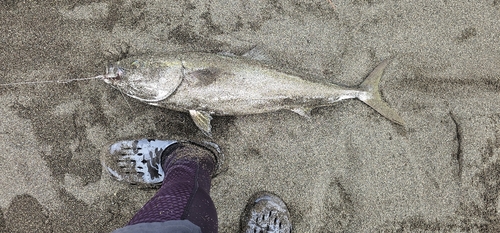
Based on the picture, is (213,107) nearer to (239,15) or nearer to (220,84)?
(220,84)

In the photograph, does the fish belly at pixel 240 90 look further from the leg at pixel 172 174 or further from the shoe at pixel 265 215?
the shoe at pixel 265 215

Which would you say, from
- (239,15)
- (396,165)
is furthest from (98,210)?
(396,165)

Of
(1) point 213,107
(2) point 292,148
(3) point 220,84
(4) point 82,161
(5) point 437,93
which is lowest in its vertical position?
(4) point 82,161

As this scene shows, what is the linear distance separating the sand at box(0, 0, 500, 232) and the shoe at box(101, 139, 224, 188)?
0.35 feet

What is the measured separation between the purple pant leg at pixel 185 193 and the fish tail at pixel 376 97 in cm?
Result: 189

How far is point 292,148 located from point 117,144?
6.54 feet

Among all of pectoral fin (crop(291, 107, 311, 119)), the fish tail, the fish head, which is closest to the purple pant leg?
the fish head

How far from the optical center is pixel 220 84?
3.54 meters

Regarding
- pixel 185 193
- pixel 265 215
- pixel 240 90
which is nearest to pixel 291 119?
pixel 240 90

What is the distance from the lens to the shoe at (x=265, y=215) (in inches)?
152

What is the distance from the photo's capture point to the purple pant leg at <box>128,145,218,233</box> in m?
2.61

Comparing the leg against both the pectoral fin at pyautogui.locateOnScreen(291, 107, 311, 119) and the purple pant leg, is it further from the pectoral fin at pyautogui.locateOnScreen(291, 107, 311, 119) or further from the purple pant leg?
the pectoral fin at pyautogui.locateOnScreen(291, 107, 311, 119)

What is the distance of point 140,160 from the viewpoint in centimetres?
391

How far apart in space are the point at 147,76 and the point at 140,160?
1.03m
